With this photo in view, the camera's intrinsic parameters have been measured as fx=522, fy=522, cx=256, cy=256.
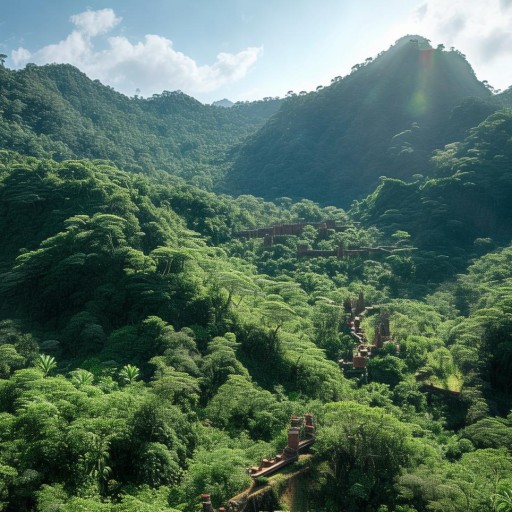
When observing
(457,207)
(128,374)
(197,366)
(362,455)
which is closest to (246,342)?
(197,366)

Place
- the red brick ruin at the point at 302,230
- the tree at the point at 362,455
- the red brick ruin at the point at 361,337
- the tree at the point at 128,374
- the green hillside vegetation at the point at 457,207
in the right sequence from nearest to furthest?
the tree at the point at 362,455 < the tree at the point at 128,374 < the red brick ruin at the point at 361,337 < the red brick ruin at the point at 302,230 < the green hillside vegetation at the point at 457,207

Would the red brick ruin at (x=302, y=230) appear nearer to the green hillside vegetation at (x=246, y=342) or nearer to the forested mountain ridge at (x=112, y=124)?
the green hillside vegetation at (x=246, y=342)

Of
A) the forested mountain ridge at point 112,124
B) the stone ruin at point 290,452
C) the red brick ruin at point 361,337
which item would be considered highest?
the forested mountain ridge at point 112,124

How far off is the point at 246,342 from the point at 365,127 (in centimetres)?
7433

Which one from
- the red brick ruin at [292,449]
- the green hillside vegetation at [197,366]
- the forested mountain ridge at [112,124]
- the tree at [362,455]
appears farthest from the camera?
the forested mountain ridge at [112,124]

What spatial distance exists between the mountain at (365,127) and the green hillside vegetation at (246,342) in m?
15.1

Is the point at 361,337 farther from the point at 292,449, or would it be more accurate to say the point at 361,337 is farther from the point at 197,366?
the point at 292,449

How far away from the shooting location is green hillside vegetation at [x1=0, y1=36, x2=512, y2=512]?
14070 mm

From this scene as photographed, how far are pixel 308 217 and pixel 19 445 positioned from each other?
5492cm

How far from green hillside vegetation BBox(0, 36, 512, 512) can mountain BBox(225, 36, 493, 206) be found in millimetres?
15131

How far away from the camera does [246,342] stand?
2495 centimetres

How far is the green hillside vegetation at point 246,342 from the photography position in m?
14.1

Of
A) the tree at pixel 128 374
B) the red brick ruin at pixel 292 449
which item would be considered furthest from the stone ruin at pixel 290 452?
the tree at pixel 128 374

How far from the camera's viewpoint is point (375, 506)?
14430 millimetres
